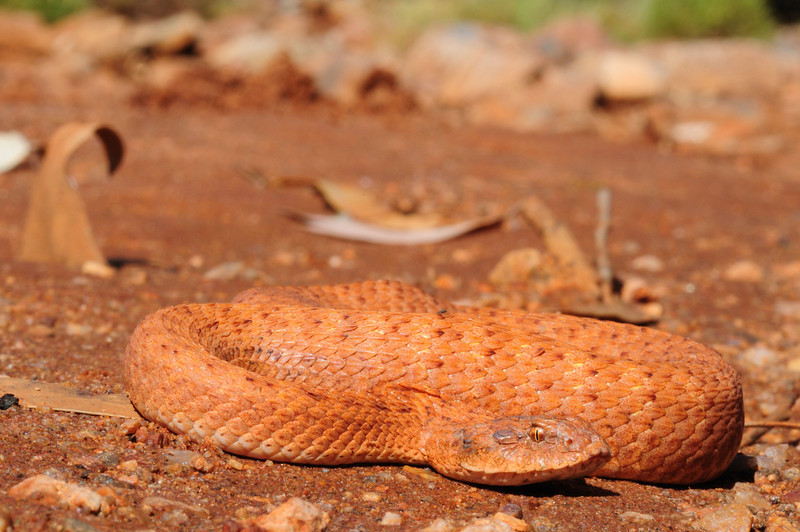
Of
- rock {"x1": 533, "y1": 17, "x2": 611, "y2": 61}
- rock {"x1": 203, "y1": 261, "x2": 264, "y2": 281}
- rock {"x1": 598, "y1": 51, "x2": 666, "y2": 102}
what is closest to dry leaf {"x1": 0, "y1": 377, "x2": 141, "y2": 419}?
rock {"x1": 203, "y1": 261, "x2": 264, "y2": 281}

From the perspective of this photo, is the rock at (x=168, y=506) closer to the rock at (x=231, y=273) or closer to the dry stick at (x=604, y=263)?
the rock at (x=231, y=273)

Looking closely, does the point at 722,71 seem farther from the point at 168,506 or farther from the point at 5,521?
the point at 5,521

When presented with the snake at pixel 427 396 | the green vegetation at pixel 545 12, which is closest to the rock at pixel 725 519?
the snake at pixel 427 396

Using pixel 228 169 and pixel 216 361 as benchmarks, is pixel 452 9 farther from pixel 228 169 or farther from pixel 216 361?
pixel 216 361

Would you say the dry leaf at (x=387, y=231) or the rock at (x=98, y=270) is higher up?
the rock at (x=98, y=270)

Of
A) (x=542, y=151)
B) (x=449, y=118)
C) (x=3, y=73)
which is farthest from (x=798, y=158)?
(x=3, y=73)

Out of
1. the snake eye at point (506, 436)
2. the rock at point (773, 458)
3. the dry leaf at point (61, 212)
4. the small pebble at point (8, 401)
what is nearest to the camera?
the snake eye at point (506, 436)

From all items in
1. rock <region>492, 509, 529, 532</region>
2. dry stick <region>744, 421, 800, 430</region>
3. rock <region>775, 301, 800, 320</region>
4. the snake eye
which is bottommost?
rock <region>775, 301, 800, 320</region>

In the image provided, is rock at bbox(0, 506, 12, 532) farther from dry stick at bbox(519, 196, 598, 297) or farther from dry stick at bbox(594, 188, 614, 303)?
dry stick at bbox(519, 196, 598, 297)

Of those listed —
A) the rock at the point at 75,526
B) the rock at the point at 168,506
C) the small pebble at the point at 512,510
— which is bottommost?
the small pebble at the point at 512,510
